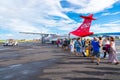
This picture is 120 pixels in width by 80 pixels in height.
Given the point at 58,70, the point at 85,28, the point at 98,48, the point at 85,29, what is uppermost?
the point at 85,28

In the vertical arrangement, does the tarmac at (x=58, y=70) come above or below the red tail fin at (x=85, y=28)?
below

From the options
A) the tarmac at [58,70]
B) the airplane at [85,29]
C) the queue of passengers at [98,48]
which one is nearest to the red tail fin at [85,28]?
the airplane at [85,29]

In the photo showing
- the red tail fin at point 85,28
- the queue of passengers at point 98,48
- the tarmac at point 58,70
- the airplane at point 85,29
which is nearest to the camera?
the tarmac at point 58,70

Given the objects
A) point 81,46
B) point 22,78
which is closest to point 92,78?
point 22,78

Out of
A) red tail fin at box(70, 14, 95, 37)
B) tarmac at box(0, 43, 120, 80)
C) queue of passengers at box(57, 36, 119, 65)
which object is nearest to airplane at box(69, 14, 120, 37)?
red tail fin at box(70, 14, 95, 37)

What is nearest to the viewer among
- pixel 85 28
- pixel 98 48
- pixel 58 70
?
pixel 58 70

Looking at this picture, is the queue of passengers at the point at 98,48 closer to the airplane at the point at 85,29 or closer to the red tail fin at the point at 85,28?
the airplane at the point at 85,29

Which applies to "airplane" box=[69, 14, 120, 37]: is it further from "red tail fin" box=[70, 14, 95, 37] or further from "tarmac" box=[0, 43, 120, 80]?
"tarmac" box=[0, 43, 120, 80]

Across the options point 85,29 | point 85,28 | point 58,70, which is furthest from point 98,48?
point 85,28

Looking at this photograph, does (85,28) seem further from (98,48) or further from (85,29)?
(98,48)

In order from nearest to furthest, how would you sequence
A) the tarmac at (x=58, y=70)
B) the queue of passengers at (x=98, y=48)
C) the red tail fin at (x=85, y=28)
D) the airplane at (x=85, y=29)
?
the tarmac at (x=58, y=70), the queue of passengers at (x=98, y=48), the airplane at (x=85, y=29), the red tail fin at (x=85, y=28)

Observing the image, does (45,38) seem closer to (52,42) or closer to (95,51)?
(52,42)

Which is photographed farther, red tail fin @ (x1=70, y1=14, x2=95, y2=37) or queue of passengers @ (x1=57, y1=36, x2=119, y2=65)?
red tail fin @ (x1=70, y1=14, x2=95, y2=37)

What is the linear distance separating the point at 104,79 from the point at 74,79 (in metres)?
1.21
